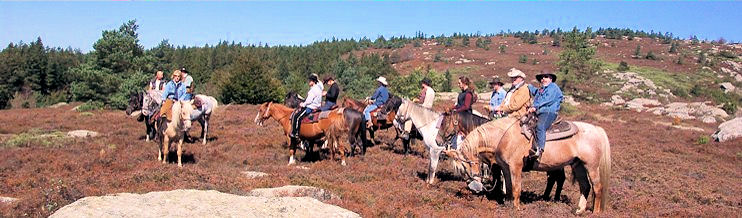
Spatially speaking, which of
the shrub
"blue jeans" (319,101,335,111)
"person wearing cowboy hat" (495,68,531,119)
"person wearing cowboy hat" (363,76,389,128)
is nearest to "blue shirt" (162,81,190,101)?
"blue jeans" (319,101,335,111)

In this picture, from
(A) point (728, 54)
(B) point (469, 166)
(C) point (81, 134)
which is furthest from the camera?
(A) point (728, 54)

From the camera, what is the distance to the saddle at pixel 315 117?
13.9 metres

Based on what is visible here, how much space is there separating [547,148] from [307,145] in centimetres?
799

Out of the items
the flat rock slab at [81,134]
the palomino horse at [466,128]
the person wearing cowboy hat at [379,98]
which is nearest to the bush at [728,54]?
the person wearing cowboy hat at [379,98]

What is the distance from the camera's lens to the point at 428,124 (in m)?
12.0

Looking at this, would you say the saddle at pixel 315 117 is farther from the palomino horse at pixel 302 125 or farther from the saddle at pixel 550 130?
the saddle at pixel 550 130

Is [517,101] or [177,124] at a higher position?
[517,101]

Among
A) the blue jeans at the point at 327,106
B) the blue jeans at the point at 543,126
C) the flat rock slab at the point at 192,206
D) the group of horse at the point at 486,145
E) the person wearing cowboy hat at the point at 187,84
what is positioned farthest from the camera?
the person wearing cowboy hat at the point at 187,84

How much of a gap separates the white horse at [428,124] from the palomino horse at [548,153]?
1.86m

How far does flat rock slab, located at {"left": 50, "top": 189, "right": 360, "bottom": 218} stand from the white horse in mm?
4101

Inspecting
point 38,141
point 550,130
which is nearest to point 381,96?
point 550,130

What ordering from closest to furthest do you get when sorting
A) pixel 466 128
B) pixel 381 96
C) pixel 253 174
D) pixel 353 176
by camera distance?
1. pixel 466 128
2. pixel 253 174
3. pixel 353 176
4. pixel 381 96

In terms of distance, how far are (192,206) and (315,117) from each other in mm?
6977

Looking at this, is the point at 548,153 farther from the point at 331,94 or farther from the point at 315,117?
the point at 315,117
